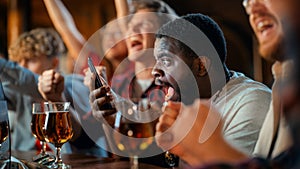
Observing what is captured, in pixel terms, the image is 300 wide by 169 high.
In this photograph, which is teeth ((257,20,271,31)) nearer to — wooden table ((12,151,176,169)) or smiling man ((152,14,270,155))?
smiling man ((152,14,270,155))

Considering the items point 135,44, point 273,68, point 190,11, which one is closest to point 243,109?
point 273,68

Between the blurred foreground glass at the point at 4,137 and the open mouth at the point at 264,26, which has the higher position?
the open mouth at the point at 264,26

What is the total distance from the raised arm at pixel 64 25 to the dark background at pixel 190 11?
451mm

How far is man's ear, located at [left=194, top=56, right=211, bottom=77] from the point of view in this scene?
1.08 metres

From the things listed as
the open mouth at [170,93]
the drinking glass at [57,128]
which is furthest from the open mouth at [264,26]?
the drinking glass at [57,128]

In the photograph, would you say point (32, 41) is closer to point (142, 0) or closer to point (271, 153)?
point (142, 0)

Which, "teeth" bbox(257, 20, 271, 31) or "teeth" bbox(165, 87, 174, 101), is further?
"teeth" bbox(165, 87, 174, 101)

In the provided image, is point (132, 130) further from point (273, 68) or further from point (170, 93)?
point (273, 68)

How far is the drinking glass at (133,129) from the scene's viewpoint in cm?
113

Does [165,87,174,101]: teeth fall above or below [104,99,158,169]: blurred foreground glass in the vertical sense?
above

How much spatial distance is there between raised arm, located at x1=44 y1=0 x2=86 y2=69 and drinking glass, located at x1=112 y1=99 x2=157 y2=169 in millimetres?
799

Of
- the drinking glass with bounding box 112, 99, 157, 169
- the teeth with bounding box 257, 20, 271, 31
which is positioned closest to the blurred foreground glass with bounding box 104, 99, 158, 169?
the drinking glass with bounding box 112, 99, 157, 169

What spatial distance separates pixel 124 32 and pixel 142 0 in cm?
16

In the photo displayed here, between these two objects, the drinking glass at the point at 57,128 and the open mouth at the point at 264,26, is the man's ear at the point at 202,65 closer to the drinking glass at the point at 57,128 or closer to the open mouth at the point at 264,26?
the open mouth at the point at 264,26
